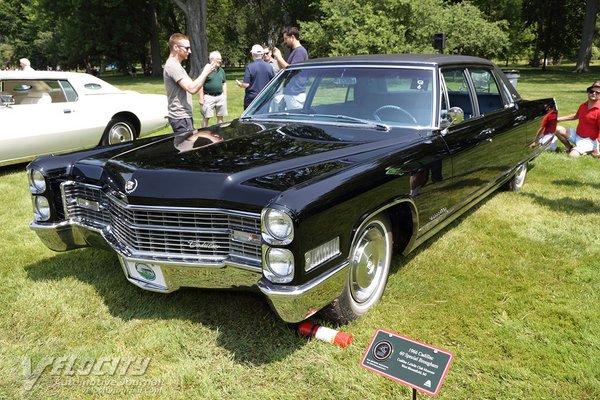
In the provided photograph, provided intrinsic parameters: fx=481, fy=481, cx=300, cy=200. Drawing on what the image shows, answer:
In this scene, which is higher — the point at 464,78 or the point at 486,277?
the point at 464,78

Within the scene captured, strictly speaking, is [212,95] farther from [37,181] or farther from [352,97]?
[37,181]

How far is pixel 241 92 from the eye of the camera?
19453 mm

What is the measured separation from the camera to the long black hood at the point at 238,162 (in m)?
2.48

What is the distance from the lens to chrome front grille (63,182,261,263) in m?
2.45

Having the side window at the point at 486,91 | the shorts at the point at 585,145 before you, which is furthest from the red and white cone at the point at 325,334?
the shorts at the point at 585,145

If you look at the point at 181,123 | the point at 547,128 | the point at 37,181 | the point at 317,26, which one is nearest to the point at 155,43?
the point at 317,26

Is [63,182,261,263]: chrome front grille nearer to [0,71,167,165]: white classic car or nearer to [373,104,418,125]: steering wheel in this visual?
[373,104,418,125]: steering wheel

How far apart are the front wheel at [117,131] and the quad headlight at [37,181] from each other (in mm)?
Answer: 4388

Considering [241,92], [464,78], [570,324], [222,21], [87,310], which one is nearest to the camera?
[570,324]

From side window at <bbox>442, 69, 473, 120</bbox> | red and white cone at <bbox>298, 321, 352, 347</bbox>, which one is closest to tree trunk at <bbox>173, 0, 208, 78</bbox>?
side window at <bbox>442, 69, 473, 120</bbox>

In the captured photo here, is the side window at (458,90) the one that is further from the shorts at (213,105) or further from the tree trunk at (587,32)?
the tree trunk at (587,32)

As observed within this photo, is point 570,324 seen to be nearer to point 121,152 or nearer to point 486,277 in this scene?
point 486,277

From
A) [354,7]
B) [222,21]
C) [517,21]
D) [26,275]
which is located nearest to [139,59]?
[222,21]

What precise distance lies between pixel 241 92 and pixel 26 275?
1649 centimetres
